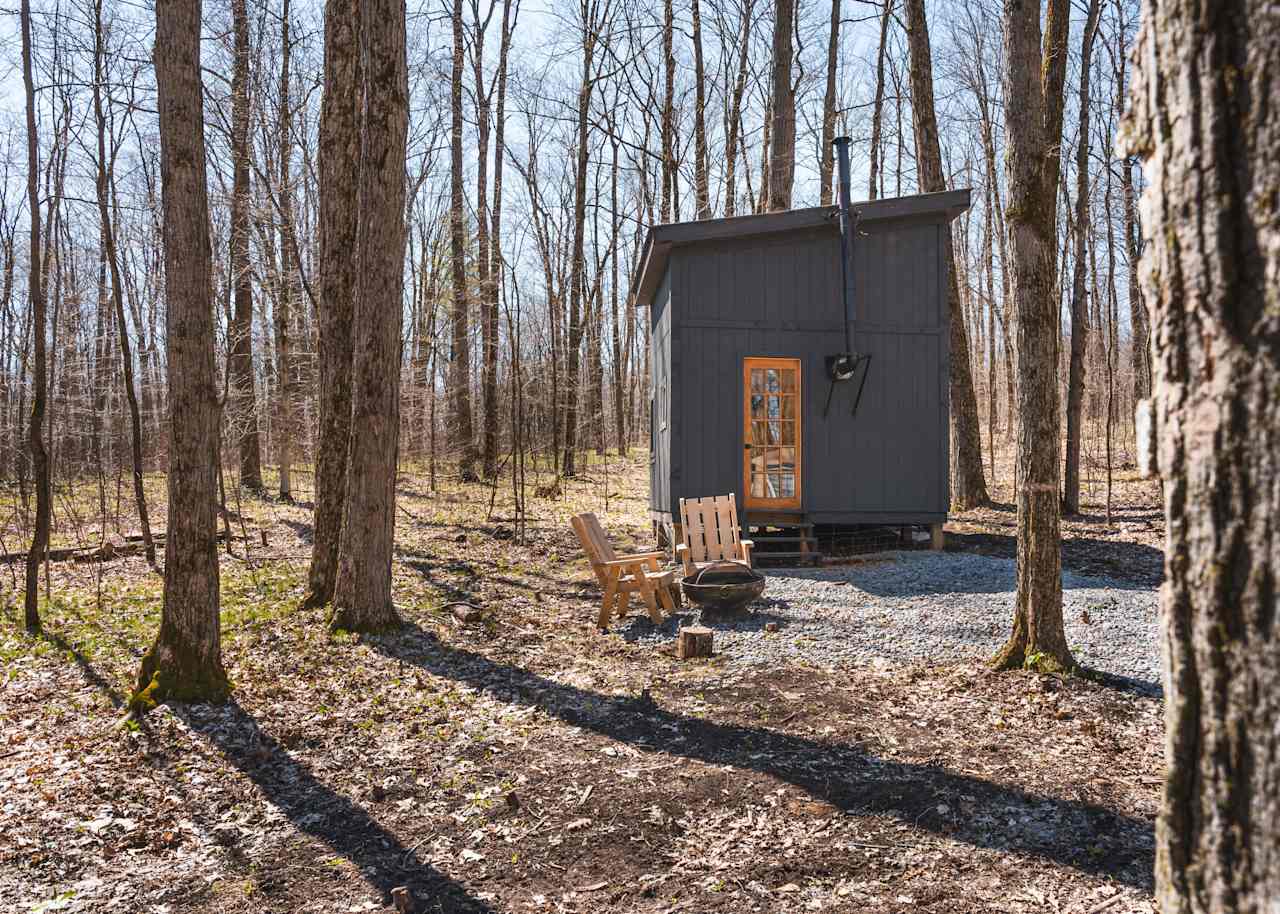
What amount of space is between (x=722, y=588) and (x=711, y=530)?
1.77 m

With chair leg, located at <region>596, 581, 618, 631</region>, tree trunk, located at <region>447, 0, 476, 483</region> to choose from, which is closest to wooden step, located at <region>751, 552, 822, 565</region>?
chair leg, located at <region>596, 581, 618, 631</region>

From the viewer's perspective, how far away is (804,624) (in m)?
7.46

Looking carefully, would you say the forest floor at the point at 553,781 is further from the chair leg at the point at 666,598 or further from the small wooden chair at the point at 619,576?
the chair leg at the point at 666,598

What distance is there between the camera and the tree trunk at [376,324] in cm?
677

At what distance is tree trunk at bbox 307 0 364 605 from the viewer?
7.74m

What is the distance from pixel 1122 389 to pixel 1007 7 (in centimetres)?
2994

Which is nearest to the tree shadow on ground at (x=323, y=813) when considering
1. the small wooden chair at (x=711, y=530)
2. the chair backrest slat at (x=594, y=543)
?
the chair backrest slat at (x=594, y=543)

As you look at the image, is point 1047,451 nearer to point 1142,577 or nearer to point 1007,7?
point 1007,7

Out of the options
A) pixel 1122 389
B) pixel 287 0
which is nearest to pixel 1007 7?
pixel 287 0

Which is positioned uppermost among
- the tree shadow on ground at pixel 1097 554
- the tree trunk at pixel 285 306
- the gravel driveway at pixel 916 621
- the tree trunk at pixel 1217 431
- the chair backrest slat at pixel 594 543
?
the tree trunk at pixel 285 306

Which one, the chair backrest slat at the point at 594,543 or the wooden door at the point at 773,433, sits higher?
the wooden door at the point at 773,433

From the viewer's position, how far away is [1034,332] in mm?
5527

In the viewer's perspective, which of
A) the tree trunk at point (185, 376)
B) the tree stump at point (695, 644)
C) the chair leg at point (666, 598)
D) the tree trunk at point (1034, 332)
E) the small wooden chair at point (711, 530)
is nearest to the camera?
the tree trunk at point (185, 376)

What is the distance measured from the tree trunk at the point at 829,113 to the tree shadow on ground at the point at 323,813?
61.9 ft
